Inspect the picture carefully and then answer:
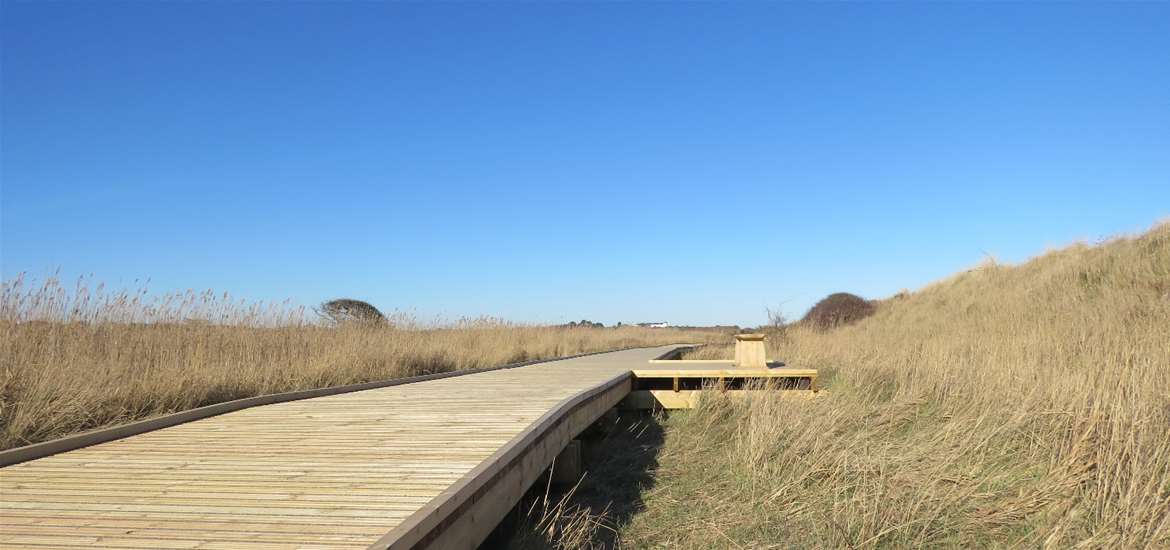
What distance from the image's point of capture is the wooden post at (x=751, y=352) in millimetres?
8172

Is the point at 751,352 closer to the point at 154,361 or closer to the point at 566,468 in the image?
the point at 566,468

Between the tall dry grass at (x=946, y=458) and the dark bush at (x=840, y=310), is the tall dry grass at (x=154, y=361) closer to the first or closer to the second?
the tall dry grass at (x=946, y=458)

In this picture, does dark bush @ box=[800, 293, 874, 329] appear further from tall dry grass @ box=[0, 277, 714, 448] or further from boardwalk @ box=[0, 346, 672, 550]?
boardwalk @ box=[0, 346, 672, 550]

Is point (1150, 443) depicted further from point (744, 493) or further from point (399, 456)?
point (399, 456)

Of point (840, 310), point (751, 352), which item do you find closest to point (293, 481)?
point (751, 352)

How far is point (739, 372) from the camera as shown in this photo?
7.85 metres

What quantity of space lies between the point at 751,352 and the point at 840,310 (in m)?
14.2

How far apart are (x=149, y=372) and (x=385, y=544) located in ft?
15.5

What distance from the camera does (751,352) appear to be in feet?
27.2

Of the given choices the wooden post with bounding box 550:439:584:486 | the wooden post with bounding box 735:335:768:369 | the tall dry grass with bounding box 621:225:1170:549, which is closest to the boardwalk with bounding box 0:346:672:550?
the wooden post with bounding box 550:439:584:486

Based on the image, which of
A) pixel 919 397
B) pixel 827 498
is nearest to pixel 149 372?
pixel 827 498

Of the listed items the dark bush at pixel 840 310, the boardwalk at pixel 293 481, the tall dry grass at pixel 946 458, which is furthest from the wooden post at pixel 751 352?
the dark bush at pixel 840 310

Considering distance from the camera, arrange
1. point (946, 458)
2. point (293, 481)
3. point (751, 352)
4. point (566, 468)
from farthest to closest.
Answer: point (751, 352) < point (566, 468) < point (946, 458) < point (293, 481)

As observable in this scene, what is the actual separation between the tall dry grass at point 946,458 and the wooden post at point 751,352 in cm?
95
